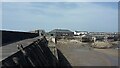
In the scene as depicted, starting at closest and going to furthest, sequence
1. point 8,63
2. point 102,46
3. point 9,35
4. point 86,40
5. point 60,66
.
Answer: point 8,63, point 9,35, point 60,66, point 102,46, point 86,40

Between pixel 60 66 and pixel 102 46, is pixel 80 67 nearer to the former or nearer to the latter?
pixel 60 66

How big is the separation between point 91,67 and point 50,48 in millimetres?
4145

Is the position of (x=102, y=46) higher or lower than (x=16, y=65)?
lower

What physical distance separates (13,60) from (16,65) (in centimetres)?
24

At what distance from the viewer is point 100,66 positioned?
87.2 ft

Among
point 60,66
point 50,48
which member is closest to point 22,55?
point 60,66

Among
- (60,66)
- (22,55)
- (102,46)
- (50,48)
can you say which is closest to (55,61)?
(60,66)

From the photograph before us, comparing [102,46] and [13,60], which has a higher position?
[13,60]

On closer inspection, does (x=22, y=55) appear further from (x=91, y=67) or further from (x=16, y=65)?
(x=91, y=67)

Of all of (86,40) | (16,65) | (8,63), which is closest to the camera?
(8,63)

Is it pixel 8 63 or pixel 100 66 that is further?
pixel 100 66

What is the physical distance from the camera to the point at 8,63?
610cm

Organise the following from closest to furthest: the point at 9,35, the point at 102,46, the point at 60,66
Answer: the point at 9,35
the point at 60,66
the point at 102,46

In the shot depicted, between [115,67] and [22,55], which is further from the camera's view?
[115,67]
